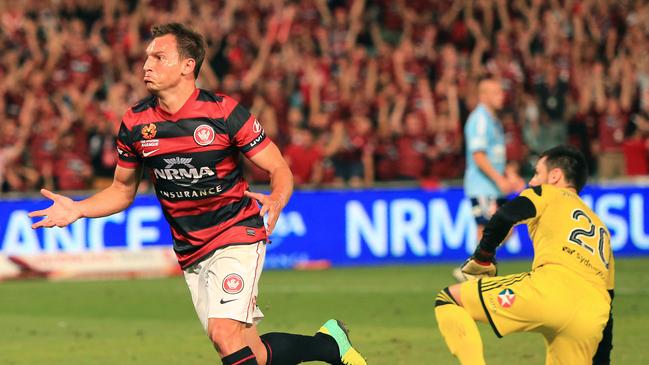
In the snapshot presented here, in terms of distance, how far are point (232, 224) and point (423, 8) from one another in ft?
56.4

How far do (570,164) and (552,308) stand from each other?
0.99 metres

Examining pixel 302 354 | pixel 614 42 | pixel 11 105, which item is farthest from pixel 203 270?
pixel 614 42

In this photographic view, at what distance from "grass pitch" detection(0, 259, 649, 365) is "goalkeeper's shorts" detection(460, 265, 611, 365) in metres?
2.26

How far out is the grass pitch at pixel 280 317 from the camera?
357 inches

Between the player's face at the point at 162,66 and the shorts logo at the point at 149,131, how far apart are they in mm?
194

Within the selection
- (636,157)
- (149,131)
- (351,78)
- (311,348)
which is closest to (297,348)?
(311,348)

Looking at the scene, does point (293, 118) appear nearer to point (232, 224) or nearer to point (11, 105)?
point (11, 105)

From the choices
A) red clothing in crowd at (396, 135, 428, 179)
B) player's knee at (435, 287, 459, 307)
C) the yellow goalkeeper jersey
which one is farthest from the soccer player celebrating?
red clothing in crowd at (396, 135, 428, 179)

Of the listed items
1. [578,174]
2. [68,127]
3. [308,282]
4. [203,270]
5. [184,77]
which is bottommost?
[308,282]

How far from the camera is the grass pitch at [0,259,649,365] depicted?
9062mm

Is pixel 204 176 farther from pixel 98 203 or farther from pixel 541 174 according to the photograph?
pixel 541 174

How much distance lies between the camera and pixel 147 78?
6367 mm

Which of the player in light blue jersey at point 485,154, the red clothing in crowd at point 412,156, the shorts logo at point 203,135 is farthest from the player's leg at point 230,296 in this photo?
the red clothing in crowd at point 412,156

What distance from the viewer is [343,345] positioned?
7086 millimetres
